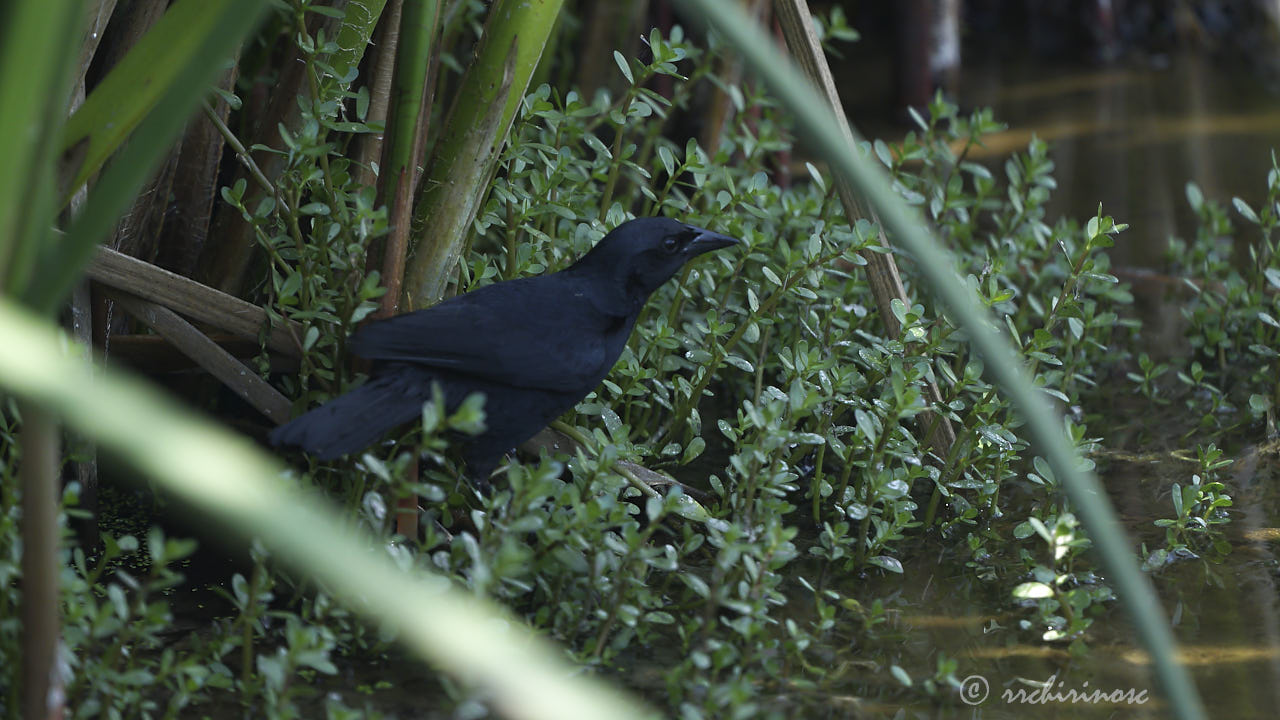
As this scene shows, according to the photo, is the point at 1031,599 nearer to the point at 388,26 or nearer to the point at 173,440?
the point at 388,26

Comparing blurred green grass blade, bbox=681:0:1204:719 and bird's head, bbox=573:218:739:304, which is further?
bird's head, bbox=573:218:739:304

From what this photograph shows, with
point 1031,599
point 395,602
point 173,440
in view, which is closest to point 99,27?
point 173,440

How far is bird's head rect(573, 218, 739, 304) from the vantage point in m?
2.09

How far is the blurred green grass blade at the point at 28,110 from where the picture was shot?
1002mm

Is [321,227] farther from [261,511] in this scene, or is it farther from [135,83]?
[261,511]

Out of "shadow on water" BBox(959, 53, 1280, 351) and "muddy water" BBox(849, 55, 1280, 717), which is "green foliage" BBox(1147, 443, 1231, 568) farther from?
"shadow on water" BBox(959, 53, 1280, 351)

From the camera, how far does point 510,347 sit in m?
1.92

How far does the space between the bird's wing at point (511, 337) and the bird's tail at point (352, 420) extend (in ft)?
0.19

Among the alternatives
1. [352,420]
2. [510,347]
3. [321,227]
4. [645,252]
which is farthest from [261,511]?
[645,252]

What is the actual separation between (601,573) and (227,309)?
2.58 feet

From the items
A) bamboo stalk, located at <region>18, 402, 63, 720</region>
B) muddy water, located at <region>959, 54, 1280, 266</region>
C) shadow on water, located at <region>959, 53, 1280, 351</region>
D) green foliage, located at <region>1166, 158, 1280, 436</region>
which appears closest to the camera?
bamboo stalk, located at <region>18, 402, 63, 720</region>

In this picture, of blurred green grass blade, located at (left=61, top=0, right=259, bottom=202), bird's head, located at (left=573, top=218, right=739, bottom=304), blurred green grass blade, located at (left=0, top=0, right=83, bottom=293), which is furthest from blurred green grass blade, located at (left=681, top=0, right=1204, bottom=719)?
bird's head, located at (left=573, top=218, right=739, bottom=304)

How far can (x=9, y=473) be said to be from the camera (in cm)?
165

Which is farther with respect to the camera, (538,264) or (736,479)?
(538,264)
